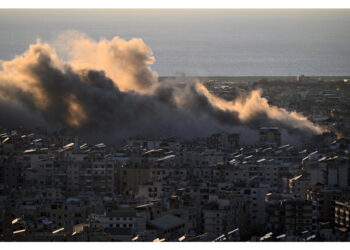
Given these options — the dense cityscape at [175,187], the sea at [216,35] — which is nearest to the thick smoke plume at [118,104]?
the dense cityscape at [175,187]

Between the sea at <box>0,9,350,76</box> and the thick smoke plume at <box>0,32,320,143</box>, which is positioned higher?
the sea at <box>0,9,350,76</box>

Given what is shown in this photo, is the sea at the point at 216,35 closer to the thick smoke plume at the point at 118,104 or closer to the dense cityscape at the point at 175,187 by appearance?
the thick smoke plume at the point at 118,104

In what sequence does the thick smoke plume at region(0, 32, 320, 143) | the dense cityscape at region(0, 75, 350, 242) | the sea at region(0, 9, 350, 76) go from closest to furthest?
the dense cityscape at region(0, 75, 350, 242) < the thick smoke plume at region(0, 32, 320, 143) < the sea at region(0, 9, 350, 76)

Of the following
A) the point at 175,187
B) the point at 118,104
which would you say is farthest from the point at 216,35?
the point at 175,187

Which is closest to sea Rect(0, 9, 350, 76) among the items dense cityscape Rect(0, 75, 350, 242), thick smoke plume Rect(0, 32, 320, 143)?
thick smoke plume Rect(0, 32, 320, 143)

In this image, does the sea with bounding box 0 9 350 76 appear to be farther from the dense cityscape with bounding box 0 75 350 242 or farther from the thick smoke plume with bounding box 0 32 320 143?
the dense cityscape with bounding box 0 75 350 242

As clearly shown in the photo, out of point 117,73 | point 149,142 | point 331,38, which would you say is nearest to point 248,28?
point 331,38

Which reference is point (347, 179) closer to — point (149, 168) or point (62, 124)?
point (149, 168)
